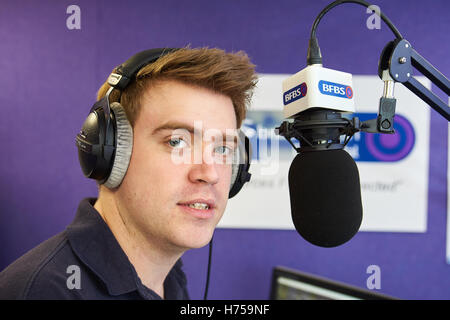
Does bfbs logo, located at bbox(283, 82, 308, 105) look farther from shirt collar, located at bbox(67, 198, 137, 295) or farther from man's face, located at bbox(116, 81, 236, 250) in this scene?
shirt collar, located at bbox(67, 198, 137, 295)

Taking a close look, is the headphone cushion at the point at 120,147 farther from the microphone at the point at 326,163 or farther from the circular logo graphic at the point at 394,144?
the circular logo graphic at the point at 394,144

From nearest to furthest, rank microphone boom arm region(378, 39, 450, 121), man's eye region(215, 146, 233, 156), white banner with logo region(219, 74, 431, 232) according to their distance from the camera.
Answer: microphone boom arm region(378, 39, 450, 121) < man's eye region(215, 146, 233, 156) < white banner with logo region(219, 74, 431, 232)

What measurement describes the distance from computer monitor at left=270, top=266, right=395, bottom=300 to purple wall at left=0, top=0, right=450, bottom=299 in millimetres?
367

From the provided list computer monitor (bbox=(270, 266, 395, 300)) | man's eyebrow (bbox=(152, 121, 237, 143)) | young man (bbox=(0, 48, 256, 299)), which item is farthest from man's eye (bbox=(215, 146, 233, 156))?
computer monitor (bbox=(270, 266, 395, 300))

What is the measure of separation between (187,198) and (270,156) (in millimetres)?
919

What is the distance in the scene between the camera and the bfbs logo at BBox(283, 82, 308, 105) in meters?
0.49

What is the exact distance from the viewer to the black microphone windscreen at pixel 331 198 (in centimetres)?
50

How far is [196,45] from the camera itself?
1.63m

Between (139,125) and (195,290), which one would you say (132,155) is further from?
(195,290)

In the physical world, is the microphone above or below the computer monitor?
above

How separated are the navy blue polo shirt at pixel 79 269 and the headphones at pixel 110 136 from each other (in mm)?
118

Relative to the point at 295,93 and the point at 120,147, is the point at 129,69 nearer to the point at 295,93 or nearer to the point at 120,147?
the point at 120,147

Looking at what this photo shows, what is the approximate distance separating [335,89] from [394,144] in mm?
1273

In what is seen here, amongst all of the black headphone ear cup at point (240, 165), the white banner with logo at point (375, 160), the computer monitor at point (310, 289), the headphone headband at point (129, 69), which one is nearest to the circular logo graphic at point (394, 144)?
the white banner with logo at point (375, 160)
